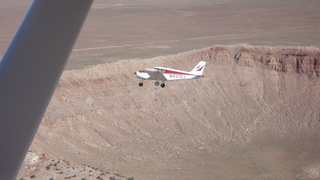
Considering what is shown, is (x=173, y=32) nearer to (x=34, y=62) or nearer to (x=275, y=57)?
(x=275, y=57)

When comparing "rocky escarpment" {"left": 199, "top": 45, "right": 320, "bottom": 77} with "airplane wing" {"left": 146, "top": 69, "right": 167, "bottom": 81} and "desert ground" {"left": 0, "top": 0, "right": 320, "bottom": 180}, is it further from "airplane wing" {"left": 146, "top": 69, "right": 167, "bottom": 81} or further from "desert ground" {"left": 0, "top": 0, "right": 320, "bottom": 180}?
"airplane wing" {"left": 146, "top": 69, "right": 167, "bottom": 81}

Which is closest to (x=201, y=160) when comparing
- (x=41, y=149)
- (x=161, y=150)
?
(x=161, y=150)

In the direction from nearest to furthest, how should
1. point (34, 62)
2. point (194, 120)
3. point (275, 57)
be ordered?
A: point (34, 62), point (194, 120), point (275, 57)

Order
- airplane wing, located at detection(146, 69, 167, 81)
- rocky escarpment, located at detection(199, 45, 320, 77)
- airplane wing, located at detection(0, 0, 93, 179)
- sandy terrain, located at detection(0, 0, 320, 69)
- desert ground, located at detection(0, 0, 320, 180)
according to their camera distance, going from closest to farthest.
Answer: airplane wing, located at detection(0, 0, 93, 179) < airplane wing, located at detection(146, 69, 167, 81) < desert ground, located at detection(0, 0, 320, 180) < rocky escarpment, located at detection(199, 45, 320, 77) < sandy terrain, located at detection(0, 0, 320, 69)

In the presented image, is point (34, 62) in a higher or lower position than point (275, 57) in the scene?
lower

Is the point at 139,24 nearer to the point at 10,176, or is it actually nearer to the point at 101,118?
the point at 101,118

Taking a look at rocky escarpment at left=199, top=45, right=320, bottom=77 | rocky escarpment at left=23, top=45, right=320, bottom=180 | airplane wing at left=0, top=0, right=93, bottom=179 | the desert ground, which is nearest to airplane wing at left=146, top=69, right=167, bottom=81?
the desert ground

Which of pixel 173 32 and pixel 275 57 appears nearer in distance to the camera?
pixel 275 57

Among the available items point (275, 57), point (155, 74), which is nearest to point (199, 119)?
point (275, 57)

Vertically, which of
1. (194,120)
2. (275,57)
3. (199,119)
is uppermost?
(275,57)
